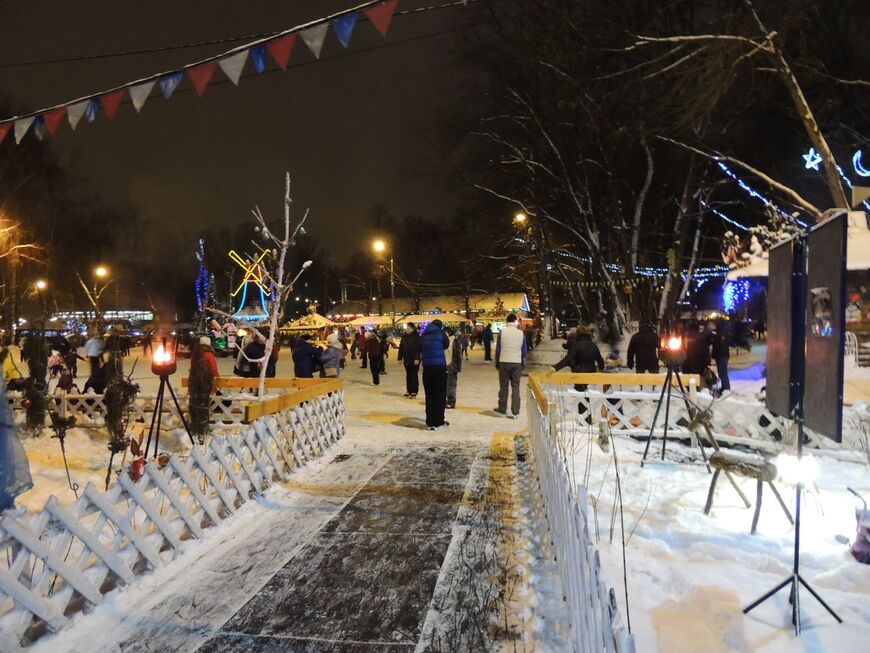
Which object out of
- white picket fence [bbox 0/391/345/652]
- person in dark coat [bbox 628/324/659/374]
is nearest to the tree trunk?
person in dark coat [bbox 628/324/659/374]

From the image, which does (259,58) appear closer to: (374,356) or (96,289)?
(374,356)

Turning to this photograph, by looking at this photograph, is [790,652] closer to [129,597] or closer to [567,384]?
[129,597]

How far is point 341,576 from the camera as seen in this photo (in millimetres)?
3955

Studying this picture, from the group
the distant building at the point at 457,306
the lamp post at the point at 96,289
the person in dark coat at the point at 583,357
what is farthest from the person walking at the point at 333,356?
the distant building at the point at 457,306

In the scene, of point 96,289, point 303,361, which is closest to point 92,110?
point 303,361

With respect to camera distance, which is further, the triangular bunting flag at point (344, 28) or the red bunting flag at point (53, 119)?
the red bunting flag at point (53, 119)

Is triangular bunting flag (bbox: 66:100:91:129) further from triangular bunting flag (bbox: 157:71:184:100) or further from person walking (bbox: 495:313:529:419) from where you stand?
person walking (bbox: 495:313:529:419)

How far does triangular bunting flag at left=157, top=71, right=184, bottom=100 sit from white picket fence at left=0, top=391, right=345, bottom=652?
2975 millimetres

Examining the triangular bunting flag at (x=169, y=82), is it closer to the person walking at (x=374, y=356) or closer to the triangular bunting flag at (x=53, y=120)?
the triangular bunting flag at (x=53, y=120)

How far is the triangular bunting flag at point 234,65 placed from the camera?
14.6 ft

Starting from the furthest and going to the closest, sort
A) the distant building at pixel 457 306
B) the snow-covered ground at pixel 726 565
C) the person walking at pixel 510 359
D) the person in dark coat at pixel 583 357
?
the distant building at pixel 457 306
the person in dark coat at pixel 583 357
the person walking at pixel 510 359
the snow-covered ground at pixel 726 565

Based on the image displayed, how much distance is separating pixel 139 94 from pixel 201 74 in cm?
68

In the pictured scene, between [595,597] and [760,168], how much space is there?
74.6 ft

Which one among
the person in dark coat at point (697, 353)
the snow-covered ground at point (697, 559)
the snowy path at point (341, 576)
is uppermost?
the person in dark coat at point (697, 353)
